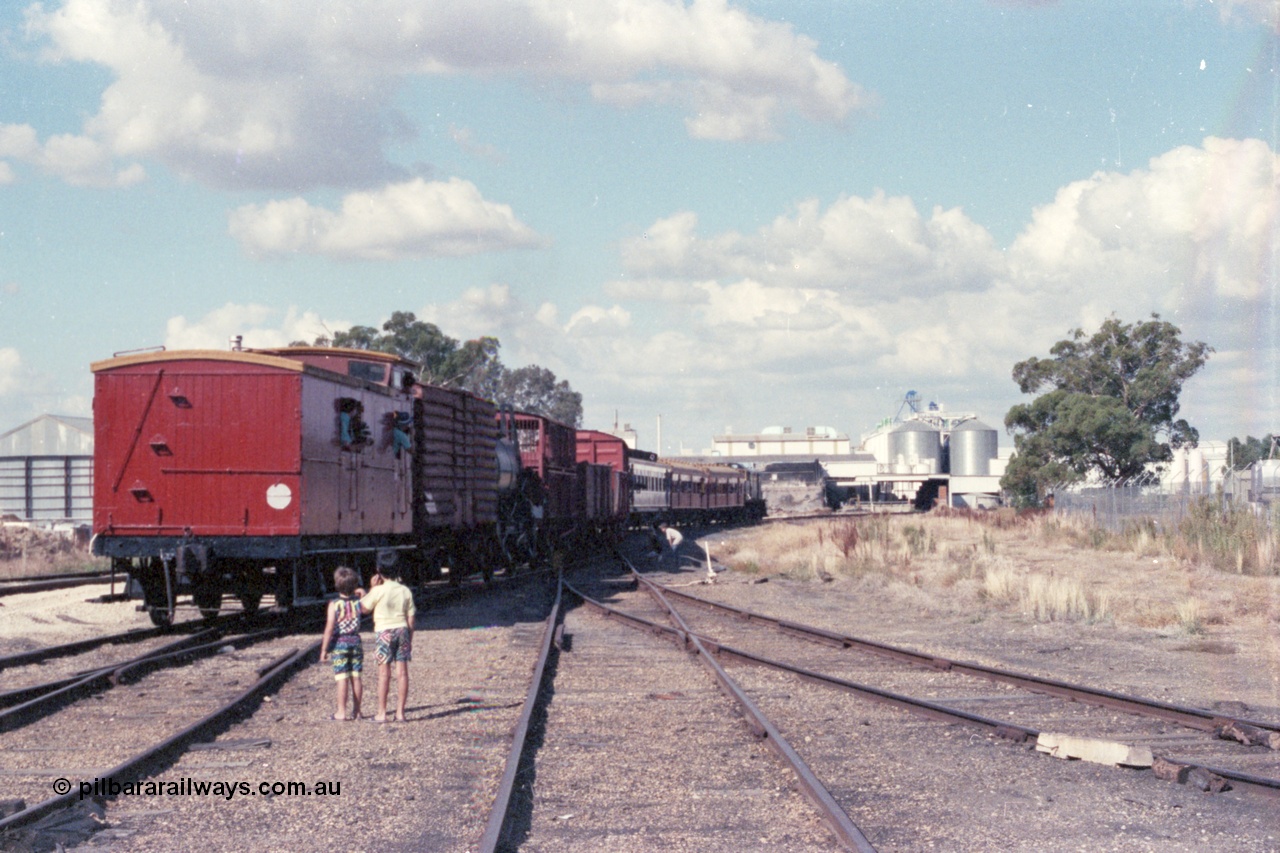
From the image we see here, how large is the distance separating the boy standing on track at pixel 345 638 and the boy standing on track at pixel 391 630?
0.47 ft

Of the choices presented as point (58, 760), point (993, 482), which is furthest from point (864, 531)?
point (993, 482)

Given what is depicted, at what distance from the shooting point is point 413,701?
10453mm

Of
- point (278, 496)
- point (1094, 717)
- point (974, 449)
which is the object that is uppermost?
point (974, 449)

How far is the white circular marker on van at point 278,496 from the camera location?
1443cm

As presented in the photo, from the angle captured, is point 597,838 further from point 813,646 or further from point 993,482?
point 993,482

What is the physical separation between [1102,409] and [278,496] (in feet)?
181

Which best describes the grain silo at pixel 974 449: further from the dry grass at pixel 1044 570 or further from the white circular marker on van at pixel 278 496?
the white circular marker on van at pixel 278 496

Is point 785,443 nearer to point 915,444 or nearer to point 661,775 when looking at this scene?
point 915,444

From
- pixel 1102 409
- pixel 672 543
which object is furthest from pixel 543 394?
pixel 672 543

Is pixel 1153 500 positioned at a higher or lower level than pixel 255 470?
lower

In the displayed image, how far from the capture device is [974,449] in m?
120

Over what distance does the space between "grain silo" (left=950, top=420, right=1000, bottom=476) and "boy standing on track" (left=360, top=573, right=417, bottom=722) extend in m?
113

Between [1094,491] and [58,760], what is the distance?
36.6 m

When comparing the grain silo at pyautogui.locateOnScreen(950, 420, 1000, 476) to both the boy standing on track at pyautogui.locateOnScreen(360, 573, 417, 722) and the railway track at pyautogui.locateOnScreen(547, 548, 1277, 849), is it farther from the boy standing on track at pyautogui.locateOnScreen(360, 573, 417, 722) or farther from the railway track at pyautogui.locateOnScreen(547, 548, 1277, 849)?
the boy standing on track at pyautogui.locateOnScreen(360, 573, 417, 722)
